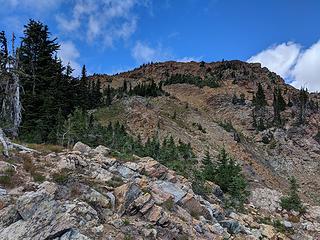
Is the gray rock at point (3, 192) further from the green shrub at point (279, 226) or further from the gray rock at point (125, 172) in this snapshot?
the green shrub at point (279, 226)

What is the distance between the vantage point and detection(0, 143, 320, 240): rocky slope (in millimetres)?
11945

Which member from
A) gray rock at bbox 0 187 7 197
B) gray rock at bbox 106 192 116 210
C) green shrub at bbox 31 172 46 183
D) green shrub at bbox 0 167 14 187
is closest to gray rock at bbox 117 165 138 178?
gray rock at bbox 106 192 116 210

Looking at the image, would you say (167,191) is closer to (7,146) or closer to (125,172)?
(125,172)

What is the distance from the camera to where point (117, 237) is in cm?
1239

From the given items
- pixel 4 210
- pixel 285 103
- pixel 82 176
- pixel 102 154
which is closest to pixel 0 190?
pixel 4 210

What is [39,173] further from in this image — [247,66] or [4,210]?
[247,66]

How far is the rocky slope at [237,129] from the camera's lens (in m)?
37.7

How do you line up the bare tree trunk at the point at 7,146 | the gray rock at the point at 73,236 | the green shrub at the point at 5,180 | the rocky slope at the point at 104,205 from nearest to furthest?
1. the gray rock at the point at 73,236
2. the rocky slope at the point at 104,205
3. the green shrub at the point at 5,180
4. the bare tree trunk at the point at 7,146

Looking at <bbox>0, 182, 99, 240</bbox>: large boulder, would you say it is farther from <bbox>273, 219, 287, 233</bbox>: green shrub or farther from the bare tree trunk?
<bbox>273, 219, 287, 233</bbox>: green shrub

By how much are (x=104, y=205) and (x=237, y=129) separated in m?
40.2

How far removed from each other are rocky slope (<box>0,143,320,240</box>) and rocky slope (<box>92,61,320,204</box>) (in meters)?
14.0

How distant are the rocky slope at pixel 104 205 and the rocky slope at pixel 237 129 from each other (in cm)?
1404

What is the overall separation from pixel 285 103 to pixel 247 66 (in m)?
26.9

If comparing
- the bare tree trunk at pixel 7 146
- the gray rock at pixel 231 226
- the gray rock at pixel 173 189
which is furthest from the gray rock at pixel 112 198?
the gray rock at pixel 231 226
